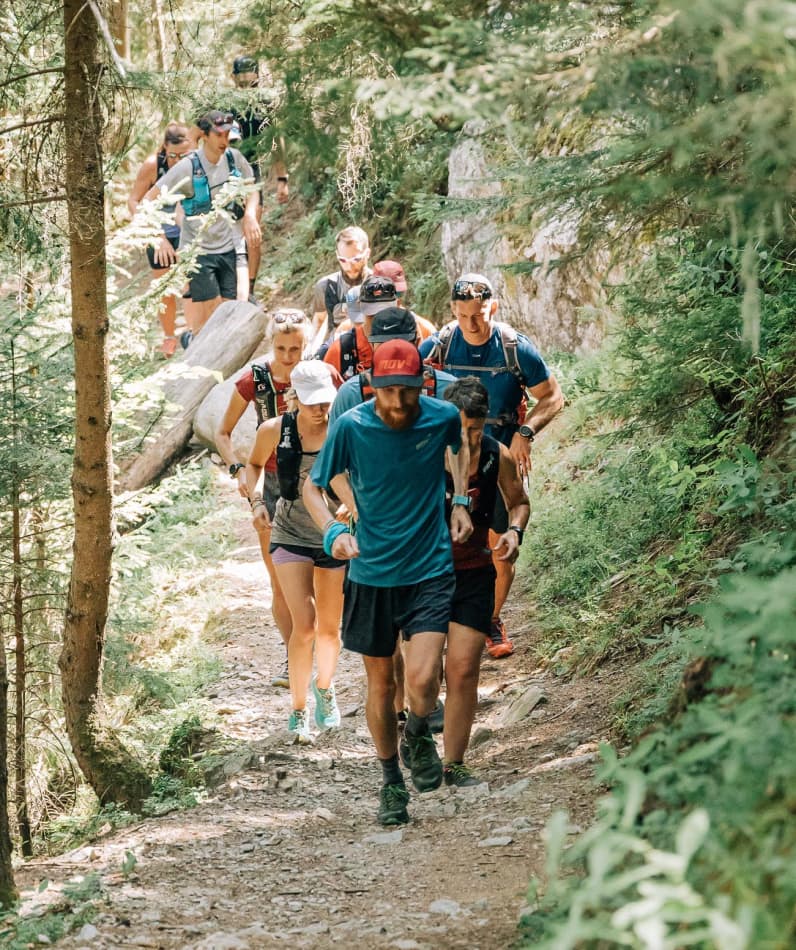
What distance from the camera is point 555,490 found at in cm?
1135

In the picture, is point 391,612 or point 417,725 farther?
point 417,725

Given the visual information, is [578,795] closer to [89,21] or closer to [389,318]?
[389,318]

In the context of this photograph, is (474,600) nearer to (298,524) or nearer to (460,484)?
(460,484)

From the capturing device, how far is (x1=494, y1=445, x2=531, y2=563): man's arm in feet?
21.4

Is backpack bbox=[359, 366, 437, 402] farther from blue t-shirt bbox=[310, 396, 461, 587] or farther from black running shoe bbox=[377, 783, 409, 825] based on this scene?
black running shoe bbox=[377, 783, 409, 825]

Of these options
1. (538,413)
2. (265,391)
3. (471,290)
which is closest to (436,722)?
(538,413)

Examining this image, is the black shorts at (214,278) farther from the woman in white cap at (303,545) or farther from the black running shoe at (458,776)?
the black running shoe at (458,776)

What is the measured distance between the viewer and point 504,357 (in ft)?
25.4

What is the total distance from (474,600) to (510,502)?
27.7 inches

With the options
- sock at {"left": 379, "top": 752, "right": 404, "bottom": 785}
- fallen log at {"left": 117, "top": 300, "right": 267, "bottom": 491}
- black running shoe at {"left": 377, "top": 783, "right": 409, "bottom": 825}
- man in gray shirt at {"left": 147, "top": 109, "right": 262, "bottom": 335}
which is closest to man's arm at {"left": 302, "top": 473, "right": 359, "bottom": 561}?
sock at {"left": 379, "top": 752, "right": 404, "bottom": 785}

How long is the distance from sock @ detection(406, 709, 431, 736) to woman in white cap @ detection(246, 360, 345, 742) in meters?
1.55

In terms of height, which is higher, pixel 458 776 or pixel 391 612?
pixel 391 612

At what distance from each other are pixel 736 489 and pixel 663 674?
1182 millimetres

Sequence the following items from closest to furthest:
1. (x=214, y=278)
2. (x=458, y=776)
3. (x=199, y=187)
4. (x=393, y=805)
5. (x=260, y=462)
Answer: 1. (x=393, y=805)
2. (x=458, y=776)
3. (x=260, y=462)
4. (x=199, y=187)
5. (x=214, y=278)
